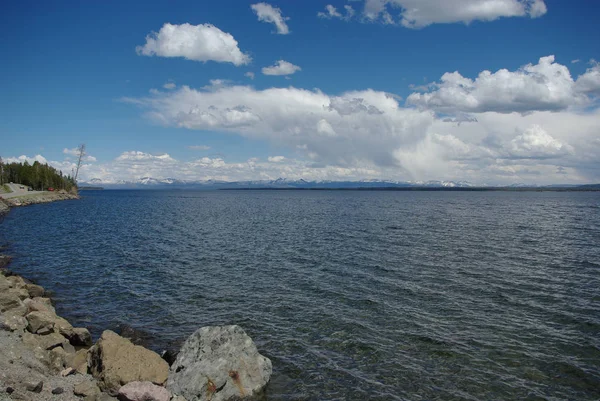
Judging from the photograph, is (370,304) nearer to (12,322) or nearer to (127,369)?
(127,369)

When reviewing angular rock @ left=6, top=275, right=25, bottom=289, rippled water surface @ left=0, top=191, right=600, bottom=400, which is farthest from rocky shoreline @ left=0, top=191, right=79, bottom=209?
angular rock @ left=6, top=275, right=25, bottom=289

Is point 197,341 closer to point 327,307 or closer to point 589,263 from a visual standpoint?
point 327,307

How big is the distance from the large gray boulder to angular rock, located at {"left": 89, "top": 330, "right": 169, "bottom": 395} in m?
0.85

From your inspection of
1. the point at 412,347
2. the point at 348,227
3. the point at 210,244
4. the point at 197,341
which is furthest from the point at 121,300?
the point at 348,227

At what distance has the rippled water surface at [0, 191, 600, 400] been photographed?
20.3 metres

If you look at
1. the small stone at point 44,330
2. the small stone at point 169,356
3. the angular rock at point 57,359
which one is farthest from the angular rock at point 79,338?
the small stone at point 169,356

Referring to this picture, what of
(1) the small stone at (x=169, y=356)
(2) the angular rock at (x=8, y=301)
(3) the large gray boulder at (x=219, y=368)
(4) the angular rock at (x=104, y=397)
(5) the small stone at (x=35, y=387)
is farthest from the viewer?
(2) the angular rock at (x=8, y=301)

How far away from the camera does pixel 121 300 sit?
32750mm

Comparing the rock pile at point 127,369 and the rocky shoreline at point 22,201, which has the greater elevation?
the rocky shoreline at point 22,201

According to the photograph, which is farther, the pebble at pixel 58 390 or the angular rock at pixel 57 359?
the angular rock at pixel 57 359

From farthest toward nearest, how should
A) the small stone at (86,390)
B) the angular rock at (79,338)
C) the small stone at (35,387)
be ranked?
1. the angular rock at (79,338)
2. the small stone at (86,390)
3. the small stone at (35,387)

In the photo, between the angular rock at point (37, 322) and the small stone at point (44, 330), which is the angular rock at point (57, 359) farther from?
the angular rock at point (37, 322)

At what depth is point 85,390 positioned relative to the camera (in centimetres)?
1695

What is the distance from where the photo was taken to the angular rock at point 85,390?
16.8 metres
